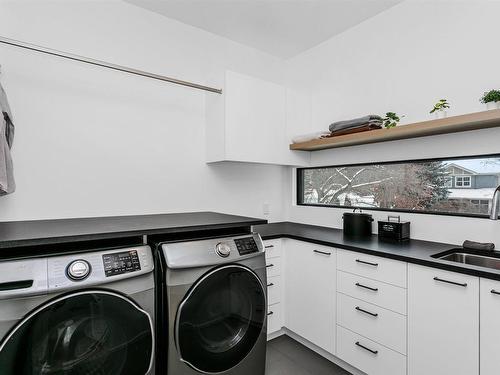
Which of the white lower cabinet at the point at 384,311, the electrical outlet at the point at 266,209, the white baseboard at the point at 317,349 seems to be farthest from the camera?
the electrical outlet at the point at 266,209

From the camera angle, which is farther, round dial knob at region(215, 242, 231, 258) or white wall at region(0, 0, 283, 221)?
white wall at region(0, 0, 283, 221)

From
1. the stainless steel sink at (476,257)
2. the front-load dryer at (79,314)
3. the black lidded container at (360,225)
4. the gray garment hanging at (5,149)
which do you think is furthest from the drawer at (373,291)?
the gray garment hanging at (5,149)

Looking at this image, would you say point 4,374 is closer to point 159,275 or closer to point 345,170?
point 159,275

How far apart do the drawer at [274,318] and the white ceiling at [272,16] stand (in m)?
2.35

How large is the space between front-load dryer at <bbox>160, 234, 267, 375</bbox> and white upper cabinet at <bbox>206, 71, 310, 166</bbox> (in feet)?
2.97

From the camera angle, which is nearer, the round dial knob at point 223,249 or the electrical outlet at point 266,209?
the round dial knob at point 223,249

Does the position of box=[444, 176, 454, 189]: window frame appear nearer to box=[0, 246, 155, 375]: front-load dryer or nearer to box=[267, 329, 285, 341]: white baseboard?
box=[267, 329, 285, 341]: white baseboard

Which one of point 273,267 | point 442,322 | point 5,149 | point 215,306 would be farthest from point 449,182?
point 5,149

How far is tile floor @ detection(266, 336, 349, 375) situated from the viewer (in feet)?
A: 6.62

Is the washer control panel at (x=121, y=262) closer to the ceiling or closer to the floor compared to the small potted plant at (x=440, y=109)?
closer to the floor

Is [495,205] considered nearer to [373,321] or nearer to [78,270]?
[373,321]

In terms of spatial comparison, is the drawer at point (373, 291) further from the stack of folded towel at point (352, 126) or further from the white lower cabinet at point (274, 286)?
the stack of folded towel at point (352, 126)

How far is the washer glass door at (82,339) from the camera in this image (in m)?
1.09

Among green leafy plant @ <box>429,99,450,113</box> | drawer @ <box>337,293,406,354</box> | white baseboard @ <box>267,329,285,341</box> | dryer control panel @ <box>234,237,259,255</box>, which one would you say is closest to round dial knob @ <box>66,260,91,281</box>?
dryer control panel @ <box>234,237,259,255</box>
